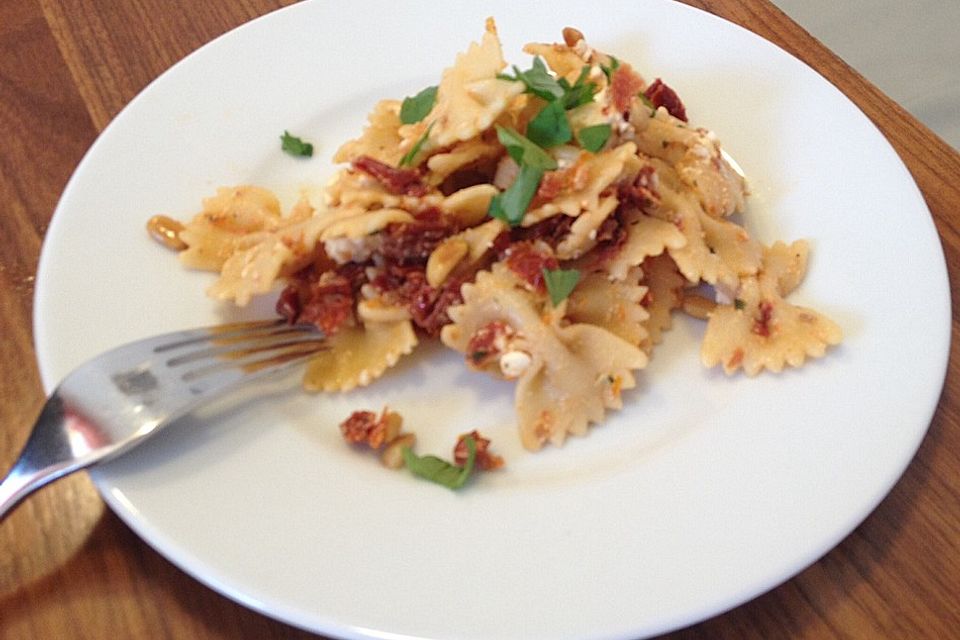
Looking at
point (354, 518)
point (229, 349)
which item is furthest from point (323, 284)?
point (354, 518)

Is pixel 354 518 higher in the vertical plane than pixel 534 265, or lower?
lower

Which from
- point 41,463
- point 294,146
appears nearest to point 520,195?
point 294,146

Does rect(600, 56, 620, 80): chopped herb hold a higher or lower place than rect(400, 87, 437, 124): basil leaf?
higher

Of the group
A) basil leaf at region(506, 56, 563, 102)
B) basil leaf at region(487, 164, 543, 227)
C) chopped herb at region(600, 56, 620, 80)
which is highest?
basil leaf at region(506, 56, 563, 102)

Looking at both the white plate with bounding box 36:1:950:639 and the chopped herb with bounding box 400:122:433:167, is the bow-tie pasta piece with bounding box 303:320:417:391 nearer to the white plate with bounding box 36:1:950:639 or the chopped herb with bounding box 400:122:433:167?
the white plate with bounding box 36:1:950:639

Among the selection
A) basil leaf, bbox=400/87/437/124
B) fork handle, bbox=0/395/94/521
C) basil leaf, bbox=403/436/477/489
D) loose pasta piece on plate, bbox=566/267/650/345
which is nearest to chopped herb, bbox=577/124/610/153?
loose pasta piece on plate, bbox=566/267/650/345

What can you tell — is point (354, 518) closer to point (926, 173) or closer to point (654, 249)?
point (654, 249)

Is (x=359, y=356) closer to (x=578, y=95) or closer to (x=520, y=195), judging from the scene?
(x=520, y=195)
